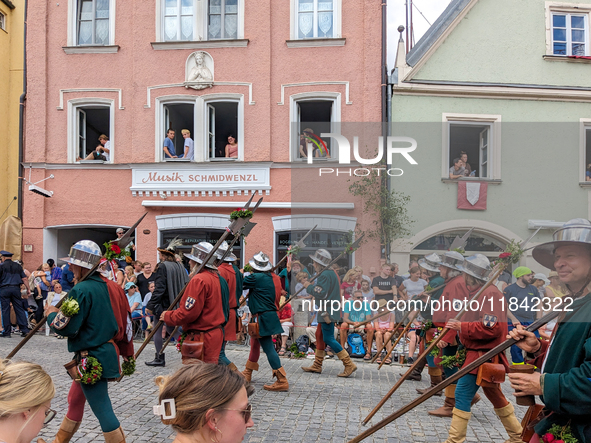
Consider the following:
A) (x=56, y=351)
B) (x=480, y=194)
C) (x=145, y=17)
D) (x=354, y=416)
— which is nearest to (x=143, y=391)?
(x=354, y=416)

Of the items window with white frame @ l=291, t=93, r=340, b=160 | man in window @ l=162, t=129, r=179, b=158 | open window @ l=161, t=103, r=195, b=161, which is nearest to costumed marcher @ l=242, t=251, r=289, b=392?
window with white frame @ l=291, t=93, r=340, b=160

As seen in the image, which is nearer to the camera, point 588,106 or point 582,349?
point 582,349

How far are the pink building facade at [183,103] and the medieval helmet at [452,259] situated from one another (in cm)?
787

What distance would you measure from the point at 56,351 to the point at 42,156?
265 inches

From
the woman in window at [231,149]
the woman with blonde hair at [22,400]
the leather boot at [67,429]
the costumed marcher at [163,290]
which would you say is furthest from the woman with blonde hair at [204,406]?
the woman in window at [231,149]

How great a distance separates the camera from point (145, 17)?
1481 centimetres

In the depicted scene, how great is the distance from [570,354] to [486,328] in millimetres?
2428

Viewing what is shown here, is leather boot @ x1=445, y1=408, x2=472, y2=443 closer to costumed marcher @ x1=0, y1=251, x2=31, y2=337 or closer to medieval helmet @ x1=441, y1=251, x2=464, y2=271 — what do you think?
medieval helmet @ x1=441, y1=251, x2=464, y2=271

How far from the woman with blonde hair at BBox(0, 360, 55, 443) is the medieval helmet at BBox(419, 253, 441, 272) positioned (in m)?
5.69

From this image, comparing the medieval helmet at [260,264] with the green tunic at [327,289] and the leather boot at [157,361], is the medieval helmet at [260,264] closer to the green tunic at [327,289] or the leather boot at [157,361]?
→ the green tunic at [327,289]

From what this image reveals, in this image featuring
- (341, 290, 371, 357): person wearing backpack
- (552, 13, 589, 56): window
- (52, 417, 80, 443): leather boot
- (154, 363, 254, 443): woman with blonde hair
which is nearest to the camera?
(154, 363, 254, 443): woman with blonde hair

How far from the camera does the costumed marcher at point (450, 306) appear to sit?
19.7ft

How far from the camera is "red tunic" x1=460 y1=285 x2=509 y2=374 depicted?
505 cm

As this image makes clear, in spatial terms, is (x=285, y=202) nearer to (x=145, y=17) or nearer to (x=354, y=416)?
(x=145, y=17)
